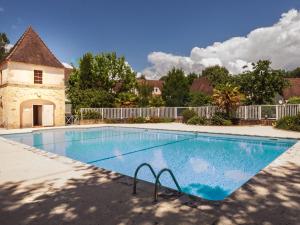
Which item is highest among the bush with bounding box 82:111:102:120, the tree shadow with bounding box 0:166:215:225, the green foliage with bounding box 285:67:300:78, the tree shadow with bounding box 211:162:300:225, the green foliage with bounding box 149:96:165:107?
the green foliage with bounding box 285:67:300:78

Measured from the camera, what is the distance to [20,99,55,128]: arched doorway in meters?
22.6

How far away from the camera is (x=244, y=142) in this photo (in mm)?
13875

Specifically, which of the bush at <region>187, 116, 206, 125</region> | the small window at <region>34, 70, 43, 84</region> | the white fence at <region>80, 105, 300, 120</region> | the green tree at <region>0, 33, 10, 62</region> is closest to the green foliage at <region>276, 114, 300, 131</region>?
the white fence at <region>80, 105, 300, 120</region>

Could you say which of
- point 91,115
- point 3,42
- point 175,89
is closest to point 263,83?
point 175,89

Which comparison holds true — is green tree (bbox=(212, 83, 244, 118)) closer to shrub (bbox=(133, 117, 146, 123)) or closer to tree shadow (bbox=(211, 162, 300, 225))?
shrub (bbox=(133, 117, 146, 123))

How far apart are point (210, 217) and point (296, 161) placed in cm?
518

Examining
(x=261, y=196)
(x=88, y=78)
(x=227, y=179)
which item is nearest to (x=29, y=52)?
(x=88, y=78)

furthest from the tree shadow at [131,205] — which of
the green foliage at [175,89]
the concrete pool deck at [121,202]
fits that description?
the green foliage at [175,89]

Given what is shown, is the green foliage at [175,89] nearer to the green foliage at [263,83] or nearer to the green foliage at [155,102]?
the green foliage at [155,102]

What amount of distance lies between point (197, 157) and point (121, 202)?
692cm

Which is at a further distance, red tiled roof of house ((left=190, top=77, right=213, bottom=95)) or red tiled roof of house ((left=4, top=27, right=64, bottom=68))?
red tiled roof of house ((left=190, top=77, right=213, bottom=95))

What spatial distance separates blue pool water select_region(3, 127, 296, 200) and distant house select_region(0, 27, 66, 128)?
10184 millimetres

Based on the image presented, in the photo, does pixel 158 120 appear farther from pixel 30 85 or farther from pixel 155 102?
pixel 30 85

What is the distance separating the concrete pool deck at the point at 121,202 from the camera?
3525mm
